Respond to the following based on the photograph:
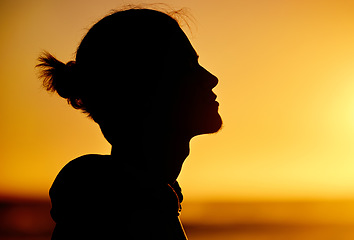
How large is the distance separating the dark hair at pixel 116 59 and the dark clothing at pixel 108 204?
0.83 ft

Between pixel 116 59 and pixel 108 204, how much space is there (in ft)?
1.27

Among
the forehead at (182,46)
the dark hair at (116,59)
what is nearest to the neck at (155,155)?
the dark hair at (116,59)

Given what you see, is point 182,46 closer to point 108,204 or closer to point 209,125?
point 209,125

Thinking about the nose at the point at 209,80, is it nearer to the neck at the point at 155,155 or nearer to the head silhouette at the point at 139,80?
the head silhouette at the point at 139,80

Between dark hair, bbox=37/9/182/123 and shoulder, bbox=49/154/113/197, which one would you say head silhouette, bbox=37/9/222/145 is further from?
shoulder, bbox=49/154/113/197

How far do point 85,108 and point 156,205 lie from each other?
16.1 inches

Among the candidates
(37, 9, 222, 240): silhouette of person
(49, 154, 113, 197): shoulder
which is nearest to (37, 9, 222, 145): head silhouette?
(37, 9, 222, 240): silhouette of person

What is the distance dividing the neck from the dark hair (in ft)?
0.35

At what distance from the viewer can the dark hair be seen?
1.23 metres

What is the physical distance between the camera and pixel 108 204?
3.25 ft

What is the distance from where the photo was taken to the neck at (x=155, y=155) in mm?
1199

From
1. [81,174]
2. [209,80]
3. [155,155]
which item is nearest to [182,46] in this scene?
[209,80]

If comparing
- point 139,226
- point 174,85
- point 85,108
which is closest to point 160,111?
point 174,85

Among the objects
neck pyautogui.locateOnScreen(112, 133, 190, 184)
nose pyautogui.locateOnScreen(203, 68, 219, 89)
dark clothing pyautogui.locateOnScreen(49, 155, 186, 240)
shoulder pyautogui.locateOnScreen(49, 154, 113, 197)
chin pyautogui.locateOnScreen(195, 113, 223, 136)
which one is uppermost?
nose pyautogui.locateOnScreen(203, 68, 219, 89)
